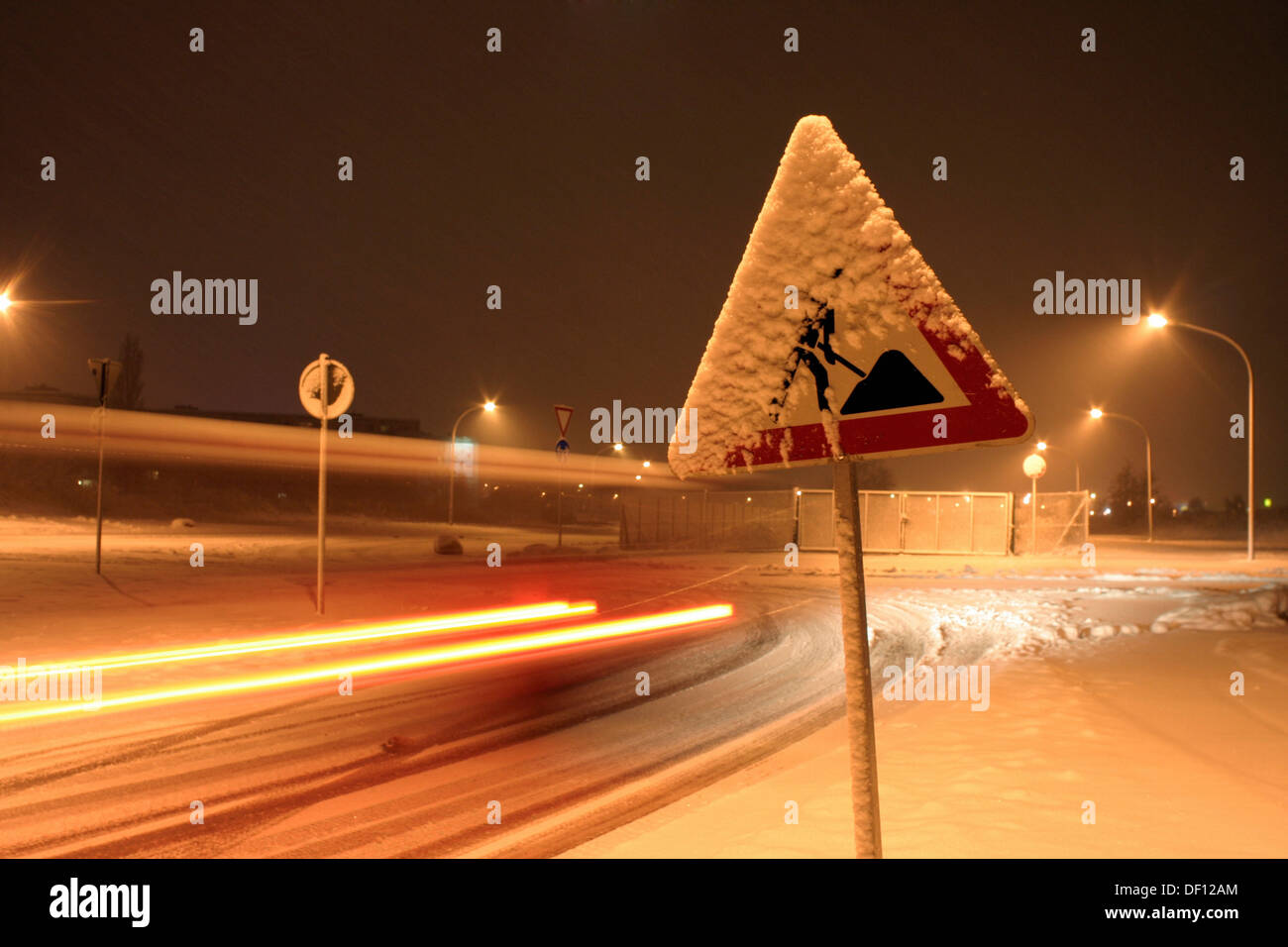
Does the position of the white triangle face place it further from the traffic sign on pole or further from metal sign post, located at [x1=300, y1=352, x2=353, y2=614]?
metal sign post, located at [x1=300, y1=352, x2=353, y2=614]

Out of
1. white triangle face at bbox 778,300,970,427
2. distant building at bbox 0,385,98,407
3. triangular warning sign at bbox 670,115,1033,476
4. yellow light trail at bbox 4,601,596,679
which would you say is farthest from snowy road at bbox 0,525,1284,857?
distant building at bbox 0,385,98,407

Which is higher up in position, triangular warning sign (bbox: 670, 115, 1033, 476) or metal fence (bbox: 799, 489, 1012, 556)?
triangular warning sign (bbox: 670, 115, 1033, 476)

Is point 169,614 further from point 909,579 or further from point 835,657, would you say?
point 909,579

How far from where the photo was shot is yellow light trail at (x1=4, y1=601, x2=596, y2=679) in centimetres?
876

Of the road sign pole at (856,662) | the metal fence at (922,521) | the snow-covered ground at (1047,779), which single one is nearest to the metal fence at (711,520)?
the metal fence at (922,521)

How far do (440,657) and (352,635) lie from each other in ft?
5.80

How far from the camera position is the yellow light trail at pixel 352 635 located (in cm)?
876

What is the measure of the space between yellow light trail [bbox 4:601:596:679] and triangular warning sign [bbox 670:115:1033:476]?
8.39 metres

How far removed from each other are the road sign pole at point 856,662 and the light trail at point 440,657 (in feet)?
22.9

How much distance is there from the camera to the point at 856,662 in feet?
8.11

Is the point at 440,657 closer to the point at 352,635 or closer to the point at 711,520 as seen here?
the point at 352,635

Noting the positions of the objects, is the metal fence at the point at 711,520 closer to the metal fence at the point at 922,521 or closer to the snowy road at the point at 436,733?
the metal fence at the point at 922,521
